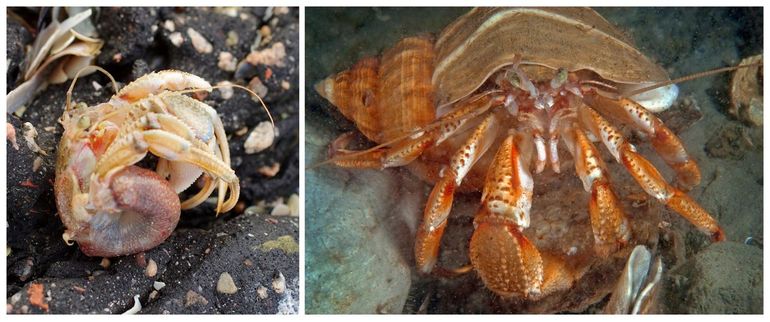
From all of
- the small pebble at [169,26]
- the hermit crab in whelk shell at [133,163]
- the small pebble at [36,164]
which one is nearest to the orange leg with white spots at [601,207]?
the hermit crab in whelk shell at [133,163]

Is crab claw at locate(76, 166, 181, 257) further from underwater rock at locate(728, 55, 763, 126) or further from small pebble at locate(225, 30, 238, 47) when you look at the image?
underwater rock at locate(728, 55, 763, 126)

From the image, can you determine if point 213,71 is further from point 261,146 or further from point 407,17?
point 407,17

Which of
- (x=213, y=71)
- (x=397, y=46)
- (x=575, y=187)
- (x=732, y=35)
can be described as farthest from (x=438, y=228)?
(x=732, y=35)

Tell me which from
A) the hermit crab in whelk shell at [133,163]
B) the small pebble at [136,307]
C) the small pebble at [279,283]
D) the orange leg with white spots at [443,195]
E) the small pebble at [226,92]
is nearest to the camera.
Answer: the hermit crab in whelk shell at [133,163]

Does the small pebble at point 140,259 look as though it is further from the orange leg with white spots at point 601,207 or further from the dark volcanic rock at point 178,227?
the orange leg with white spots at point 601,207

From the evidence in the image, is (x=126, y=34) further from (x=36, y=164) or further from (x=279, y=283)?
(x=279, y=283)
